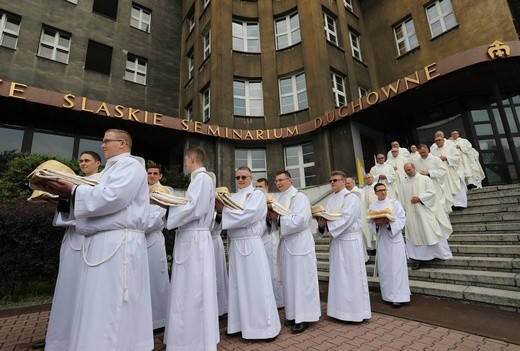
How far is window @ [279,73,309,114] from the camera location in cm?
1546

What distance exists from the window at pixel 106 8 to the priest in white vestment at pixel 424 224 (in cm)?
1869

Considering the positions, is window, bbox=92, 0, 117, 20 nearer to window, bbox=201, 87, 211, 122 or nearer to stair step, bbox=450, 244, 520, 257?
window, bbox=201, 87, 211, 122

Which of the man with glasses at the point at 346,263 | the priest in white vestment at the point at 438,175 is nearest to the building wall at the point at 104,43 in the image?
the priest in white vestment at the point at 438,175

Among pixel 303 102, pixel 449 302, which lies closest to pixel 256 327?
pixel 449 302

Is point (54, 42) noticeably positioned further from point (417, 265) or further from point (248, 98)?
point (417, 265)

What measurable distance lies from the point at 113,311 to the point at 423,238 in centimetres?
674

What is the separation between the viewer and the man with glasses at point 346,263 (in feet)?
15.5

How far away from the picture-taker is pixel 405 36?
53.5 ft

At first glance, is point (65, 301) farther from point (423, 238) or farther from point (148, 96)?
point (148, 96)

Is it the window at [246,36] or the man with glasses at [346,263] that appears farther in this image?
the window at [246,36]

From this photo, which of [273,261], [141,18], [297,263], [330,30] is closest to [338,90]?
[330,30]

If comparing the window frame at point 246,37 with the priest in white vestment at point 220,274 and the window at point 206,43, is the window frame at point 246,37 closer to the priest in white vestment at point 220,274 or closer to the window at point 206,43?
the window at point 206,43

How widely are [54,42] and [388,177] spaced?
17.3 m

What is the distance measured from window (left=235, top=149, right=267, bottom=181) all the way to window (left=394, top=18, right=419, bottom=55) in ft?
33.2
